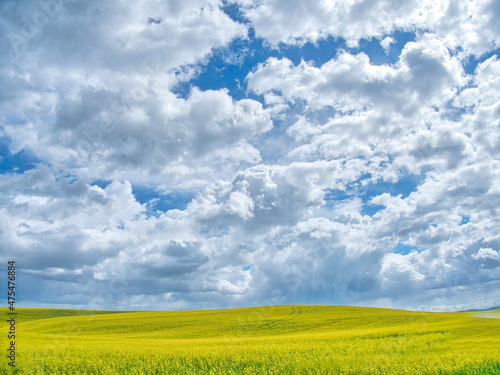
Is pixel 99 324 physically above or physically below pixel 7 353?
below

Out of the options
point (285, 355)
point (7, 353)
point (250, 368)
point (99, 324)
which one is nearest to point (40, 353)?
point (7, 353)

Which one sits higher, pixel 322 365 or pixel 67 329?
pixel 322 365

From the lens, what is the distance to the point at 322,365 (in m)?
20.6

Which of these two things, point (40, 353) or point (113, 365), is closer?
point (113, 365)

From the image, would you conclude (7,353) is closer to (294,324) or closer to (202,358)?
(202,358)

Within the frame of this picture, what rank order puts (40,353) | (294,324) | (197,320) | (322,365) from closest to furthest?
(322,365)
(40,353)
(294,324)
(197,320)

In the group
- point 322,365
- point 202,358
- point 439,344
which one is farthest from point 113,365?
point 439,344

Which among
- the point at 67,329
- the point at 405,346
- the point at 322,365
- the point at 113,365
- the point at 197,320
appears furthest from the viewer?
the point at 197,320

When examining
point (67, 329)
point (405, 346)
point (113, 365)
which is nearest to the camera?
point (113, 365)

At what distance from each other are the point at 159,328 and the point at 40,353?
2700 cm

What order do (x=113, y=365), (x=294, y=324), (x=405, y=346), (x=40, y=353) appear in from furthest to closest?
(x=294, y=324), (x=405, y=346), (x=40, y=353), (x=113, y=365)

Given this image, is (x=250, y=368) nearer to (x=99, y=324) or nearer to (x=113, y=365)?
(x=113, y=365)

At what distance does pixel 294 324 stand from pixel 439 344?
22.1 m

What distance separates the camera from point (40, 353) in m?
23.5
